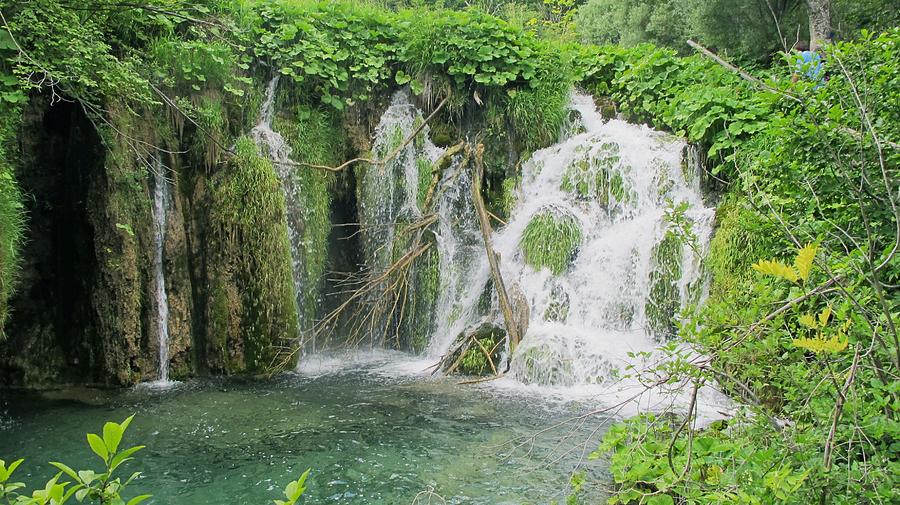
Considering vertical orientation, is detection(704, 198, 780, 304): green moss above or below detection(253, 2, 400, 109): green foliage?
below

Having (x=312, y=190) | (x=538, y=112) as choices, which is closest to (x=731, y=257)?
(x=538, y=112)

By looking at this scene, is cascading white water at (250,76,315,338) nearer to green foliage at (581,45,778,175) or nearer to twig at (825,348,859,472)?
green foliage at (581,45,778,175)

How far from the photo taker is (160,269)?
706 cm

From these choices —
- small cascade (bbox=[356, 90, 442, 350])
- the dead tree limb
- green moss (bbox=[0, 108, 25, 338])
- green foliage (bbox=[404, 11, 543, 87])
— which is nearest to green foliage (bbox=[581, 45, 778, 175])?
green foliage (bbox=[404, 11, 543, 87])

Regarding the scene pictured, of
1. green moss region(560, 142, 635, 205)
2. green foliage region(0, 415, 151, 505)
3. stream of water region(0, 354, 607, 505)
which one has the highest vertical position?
green moss region(560, 142, 635, 205)

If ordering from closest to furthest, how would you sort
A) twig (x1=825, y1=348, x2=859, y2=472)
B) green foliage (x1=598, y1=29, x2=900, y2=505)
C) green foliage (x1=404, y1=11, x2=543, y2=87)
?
twig (x1=825, y1=348, x2=859, y2=472)
green foliage (x1=598, y1=29, x2=900, y2=505)
green foliage (x1=404, y1=11, x2=543, y2=87)

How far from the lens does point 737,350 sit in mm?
2467

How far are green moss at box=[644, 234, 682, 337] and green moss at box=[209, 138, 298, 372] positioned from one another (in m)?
4.14

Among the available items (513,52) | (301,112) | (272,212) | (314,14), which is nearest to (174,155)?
(272,212)

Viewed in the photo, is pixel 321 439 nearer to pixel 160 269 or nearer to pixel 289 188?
pixel 160 269

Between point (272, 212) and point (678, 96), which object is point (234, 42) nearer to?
point (272, 212)

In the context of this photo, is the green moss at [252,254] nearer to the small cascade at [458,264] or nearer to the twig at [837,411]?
the small cascade at [458,264]

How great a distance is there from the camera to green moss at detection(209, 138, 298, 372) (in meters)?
7.31

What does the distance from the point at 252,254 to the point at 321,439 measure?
2.82 m
